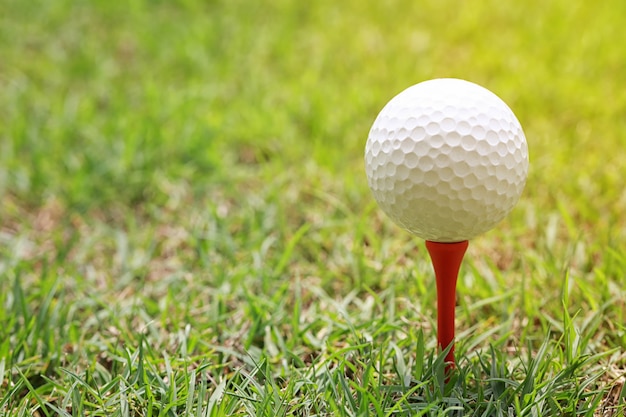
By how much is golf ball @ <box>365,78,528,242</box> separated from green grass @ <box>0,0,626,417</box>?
1.20ft

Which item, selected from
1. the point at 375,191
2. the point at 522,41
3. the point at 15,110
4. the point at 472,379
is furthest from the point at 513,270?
the point at 15,110

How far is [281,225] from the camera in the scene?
8.07 feet

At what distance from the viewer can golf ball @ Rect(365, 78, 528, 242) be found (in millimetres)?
1395

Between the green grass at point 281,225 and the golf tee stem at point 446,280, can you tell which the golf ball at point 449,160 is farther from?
the green grass at point 281,225

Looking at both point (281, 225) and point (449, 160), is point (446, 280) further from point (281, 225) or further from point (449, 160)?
point (281, 225)

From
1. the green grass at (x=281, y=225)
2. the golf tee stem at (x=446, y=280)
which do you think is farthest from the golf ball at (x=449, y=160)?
the green grass at (x=281, y=225)

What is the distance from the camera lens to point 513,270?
223 centimetres

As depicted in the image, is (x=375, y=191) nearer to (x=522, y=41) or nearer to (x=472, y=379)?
(x=472, y=379)

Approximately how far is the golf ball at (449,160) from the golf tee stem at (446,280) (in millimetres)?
36

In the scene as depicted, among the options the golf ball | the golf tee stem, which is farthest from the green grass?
the golf ball

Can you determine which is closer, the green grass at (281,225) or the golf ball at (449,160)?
the golf ball at (449,160)

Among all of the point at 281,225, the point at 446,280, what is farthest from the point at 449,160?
the point at 281,225

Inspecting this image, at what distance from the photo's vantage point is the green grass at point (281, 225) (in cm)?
161

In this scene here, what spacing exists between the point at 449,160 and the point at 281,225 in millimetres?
1157
